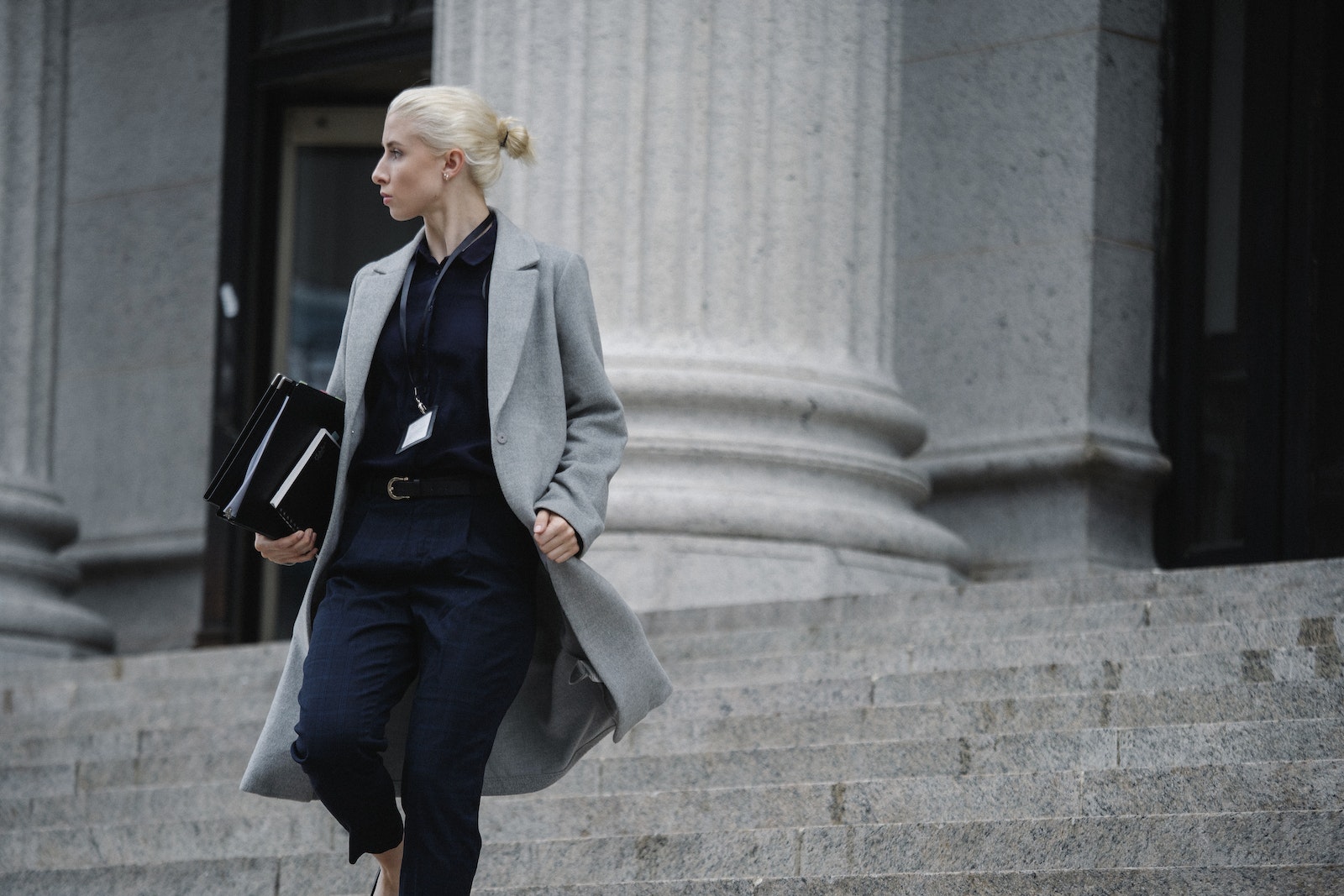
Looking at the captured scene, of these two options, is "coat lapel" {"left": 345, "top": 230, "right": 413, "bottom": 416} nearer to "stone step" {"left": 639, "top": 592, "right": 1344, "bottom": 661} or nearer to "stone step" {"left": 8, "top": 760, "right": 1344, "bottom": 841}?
"stone step" {"left": 8, "top": 760, "right": 1344, "bottom": 841}

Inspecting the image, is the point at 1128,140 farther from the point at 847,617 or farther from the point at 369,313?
the point at 369,313

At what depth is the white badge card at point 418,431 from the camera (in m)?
4.13

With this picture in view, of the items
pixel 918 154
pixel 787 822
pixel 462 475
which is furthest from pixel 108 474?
pixel 462 475

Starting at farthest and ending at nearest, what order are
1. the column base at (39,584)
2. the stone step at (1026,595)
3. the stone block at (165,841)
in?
the column base at (39,584)
the stone step at (1026,595)
the stone block at (165,841)

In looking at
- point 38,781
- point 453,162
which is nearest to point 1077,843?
point 453,162

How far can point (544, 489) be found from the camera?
165 inches

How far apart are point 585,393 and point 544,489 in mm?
279

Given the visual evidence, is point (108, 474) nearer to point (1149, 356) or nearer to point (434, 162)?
point (1149, 356)

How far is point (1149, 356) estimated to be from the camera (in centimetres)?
994

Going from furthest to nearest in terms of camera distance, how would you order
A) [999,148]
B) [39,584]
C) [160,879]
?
[39,584]
[999,148]
[160,879]

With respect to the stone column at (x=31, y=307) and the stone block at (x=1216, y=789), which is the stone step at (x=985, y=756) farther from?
the stone column at (x=31, y=307)

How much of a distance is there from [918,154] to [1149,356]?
4.84 ft

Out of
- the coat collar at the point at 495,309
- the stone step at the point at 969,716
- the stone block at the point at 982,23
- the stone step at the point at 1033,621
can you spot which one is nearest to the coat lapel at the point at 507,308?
the coat collar at the point at 495,309

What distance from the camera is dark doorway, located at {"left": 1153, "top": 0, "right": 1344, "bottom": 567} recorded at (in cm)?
Answer: 956
